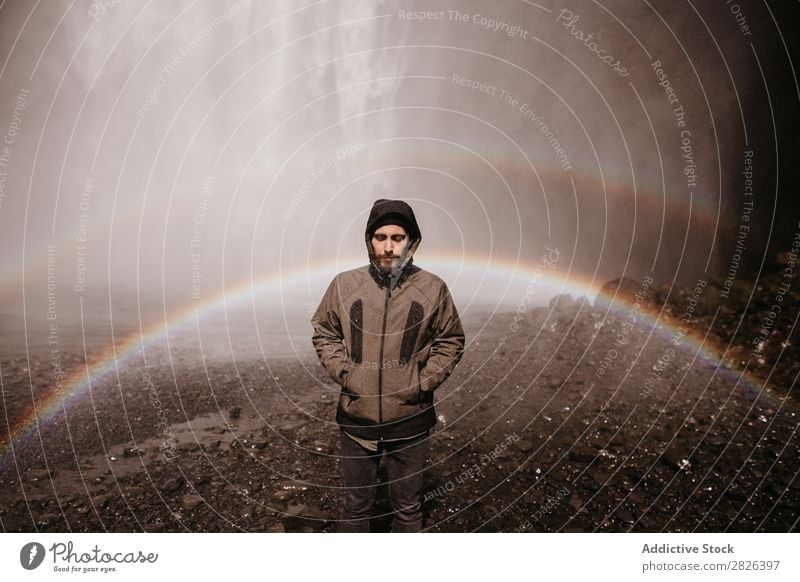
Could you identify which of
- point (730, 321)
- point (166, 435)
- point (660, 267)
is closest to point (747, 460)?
point (730, 321)

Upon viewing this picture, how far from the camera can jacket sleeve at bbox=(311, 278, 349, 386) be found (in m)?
3.26

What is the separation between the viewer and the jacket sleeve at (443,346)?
3127mm

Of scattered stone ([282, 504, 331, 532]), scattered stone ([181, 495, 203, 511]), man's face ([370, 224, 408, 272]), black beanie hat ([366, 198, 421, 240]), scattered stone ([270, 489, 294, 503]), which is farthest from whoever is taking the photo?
scattered stone ([270, 489, 294, 503])

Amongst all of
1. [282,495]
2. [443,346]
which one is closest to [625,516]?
[443,346]

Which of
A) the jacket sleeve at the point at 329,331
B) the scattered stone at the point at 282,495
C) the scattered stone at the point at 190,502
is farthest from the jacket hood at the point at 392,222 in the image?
the scattered stone at the point at 190,502

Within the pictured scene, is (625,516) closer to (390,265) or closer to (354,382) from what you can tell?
(354,382)

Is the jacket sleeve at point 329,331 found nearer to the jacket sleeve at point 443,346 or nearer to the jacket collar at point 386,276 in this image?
the jacket collar at point 386,276

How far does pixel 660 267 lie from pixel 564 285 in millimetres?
5216

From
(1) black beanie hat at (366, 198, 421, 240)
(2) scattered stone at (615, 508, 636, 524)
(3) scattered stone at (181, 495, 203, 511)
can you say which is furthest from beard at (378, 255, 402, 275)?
(2) scattered stone at (615, 508, 636, 524)

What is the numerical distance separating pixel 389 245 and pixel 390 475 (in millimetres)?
2198

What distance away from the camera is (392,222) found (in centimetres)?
332

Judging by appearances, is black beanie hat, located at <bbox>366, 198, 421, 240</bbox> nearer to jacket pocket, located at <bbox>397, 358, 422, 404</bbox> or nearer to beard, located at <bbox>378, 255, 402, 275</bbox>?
beard, located at <bbox>378, 255, 402, 275</bbox>

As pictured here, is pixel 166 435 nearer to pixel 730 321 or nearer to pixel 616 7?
pixel 730 321

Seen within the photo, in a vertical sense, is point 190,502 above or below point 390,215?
below
